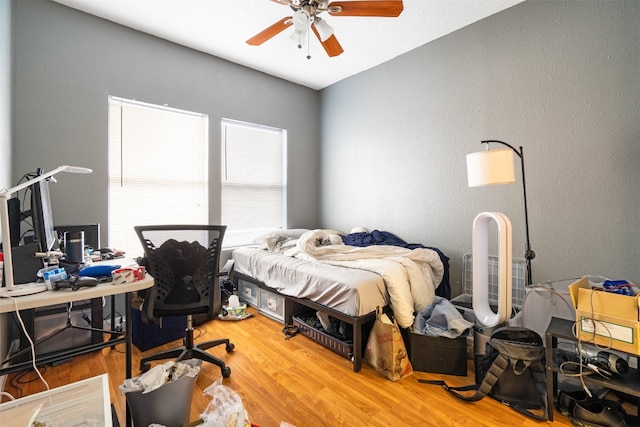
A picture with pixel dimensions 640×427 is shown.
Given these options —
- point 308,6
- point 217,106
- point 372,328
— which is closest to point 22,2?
point 217,106

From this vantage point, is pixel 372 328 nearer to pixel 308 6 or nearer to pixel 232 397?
pixel 232 397

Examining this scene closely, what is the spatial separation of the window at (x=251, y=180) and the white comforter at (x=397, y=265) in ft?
3.60

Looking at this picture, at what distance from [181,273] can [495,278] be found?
8.53 feet

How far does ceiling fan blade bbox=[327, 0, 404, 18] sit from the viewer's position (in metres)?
1.84

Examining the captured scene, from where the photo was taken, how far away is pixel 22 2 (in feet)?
7.80

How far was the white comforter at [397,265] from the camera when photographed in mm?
2180

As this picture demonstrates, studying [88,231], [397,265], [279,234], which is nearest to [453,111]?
[397,265]

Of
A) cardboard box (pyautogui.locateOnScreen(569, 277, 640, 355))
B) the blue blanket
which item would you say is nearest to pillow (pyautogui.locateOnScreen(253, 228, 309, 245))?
the blue blanket

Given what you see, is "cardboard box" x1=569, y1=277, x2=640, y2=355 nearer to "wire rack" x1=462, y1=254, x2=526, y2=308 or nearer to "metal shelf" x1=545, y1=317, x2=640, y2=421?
"metal shelf" x1=545, y1=317, x2=640, y2=421

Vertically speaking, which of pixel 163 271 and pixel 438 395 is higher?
pixel 163 271

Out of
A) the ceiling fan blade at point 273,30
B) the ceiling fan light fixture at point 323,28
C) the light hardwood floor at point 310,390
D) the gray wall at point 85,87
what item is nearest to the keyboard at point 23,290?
the light hardwood floor at point 310,390

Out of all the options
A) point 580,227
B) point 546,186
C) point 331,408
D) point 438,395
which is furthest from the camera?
point 546,186

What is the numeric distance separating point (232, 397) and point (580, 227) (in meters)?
2.68

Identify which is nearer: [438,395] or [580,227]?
[438,395]
